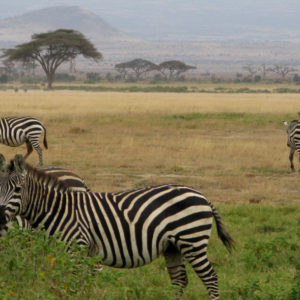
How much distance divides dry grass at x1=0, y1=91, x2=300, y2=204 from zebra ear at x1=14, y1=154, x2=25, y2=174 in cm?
613

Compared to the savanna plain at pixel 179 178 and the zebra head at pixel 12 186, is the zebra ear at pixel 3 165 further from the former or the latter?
the savanna plain at pixel 179 178

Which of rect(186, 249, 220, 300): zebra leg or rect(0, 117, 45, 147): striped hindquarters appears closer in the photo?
rect(186, 249, 220, 300): zebra leg

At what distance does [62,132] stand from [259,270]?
14322mm

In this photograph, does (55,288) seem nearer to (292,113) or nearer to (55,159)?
(55,159)

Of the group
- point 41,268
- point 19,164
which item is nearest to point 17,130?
point 19,164

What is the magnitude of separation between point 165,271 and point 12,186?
230cm

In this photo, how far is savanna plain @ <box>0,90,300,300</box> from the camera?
461 cm

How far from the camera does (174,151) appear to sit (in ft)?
53.8

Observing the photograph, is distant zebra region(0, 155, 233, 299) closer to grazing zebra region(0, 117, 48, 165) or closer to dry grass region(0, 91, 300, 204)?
dry grass region(0, 91, 300, 204)

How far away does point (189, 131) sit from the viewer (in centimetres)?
2067

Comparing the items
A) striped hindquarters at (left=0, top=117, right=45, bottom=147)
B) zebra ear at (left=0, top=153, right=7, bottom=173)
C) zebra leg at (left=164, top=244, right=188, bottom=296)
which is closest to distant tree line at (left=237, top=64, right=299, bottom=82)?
striped hindquarters at (left=0, top=117, right=45, bottom=147)

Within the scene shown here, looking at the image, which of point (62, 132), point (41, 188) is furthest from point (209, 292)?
point (62, 132)

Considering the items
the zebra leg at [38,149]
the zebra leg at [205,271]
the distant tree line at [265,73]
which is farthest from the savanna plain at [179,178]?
the distant tree line at [265,73]

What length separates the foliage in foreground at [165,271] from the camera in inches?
177
